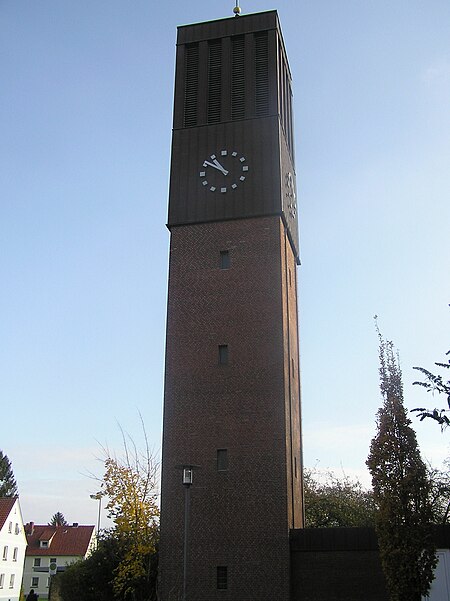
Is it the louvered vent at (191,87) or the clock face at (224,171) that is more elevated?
the louvered vent at (191,87)

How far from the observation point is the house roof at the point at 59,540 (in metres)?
70.9

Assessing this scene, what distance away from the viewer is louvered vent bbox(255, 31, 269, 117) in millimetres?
29172

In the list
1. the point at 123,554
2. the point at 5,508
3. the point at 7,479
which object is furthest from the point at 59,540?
the point at 123,554

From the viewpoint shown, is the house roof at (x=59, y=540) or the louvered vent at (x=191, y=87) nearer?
the louvered vent at (x=191, y=87)

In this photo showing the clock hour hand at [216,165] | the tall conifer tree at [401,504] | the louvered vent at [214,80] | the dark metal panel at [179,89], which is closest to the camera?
the tall conifer tree at [401,504]

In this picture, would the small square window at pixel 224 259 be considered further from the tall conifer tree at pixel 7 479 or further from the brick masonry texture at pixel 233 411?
the tall conifer tree at pixel 7 479

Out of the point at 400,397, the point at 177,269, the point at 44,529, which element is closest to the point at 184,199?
the point at 177,269

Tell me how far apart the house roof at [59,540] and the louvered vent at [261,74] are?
54.5 meters

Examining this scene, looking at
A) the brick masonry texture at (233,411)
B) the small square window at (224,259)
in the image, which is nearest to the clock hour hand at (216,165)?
the brick masonry texture at (233,411)

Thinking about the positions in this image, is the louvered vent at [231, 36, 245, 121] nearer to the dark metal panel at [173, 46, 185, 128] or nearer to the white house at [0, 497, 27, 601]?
the dark metal panel at [173, 46, 185, 128]

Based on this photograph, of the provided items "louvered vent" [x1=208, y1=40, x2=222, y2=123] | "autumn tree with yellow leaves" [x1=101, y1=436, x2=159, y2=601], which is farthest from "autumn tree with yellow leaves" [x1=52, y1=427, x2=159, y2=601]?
"louvered vent" [x1=208, y1=40, x2=222, y2=123]

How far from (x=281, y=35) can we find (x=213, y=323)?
1499cm

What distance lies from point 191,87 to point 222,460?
16470mm

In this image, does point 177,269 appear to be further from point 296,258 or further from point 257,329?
point 296,258
